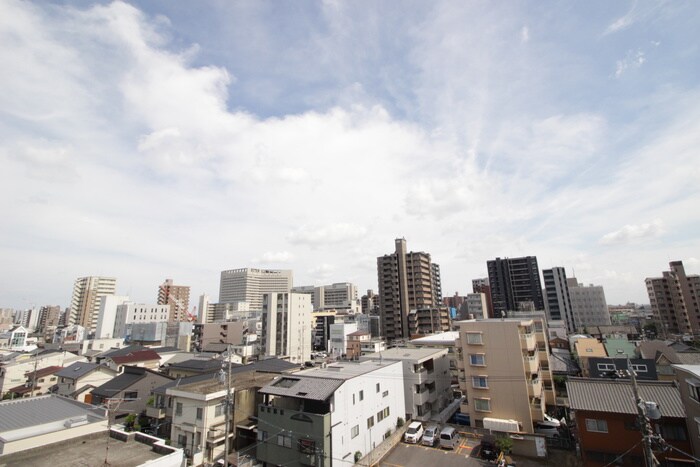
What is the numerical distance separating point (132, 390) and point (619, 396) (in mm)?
55697

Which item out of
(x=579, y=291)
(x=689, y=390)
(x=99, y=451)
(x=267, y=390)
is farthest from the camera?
(x=579, y=291)

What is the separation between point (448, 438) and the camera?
3316 cm

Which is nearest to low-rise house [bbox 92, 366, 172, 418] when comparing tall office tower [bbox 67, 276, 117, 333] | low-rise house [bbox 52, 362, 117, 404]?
low-rise house [bbox 52, 362, 117, 404]

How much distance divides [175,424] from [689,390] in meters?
44.1

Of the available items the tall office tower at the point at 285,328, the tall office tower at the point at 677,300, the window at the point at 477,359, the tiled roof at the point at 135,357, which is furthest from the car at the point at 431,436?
the tall office tower at the point at 677,300

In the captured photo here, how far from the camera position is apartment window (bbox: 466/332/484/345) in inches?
1499

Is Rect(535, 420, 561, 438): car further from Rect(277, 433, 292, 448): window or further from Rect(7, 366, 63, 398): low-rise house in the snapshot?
Rect(7, 366, 63, 398): low-rise house

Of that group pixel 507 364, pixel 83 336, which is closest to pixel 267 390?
pixel 507 364

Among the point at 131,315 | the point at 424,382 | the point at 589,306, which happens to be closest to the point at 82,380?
the point at 424,382

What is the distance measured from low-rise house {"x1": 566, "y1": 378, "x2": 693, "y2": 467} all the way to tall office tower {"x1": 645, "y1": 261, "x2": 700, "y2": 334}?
95919 mm

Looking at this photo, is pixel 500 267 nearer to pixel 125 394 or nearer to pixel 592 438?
pixel 592 438

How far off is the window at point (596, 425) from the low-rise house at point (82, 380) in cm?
6164

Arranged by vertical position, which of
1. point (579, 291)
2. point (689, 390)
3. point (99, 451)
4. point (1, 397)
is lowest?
point (1, 397)

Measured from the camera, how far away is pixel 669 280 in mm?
104812
